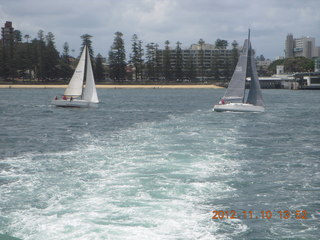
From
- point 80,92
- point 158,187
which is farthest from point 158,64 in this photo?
point 158,187

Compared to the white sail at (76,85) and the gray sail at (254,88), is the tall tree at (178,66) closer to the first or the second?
the white sail at (76,85)

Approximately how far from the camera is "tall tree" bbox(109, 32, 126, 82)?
6683 inches

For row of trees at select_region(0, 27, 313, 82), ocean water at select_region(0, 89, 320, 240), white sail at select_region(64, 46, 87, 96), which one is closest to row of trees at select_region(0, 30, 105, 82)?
row of trees at select_region(0, 27, 313, 82)

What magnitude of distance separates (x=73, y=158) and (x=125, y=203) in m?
8.36

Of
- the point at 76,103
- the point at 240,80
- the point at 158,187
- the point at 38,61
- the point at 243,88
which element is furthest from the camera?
the point at 38,61

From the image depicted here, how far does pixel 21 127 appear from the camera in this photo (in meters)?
35.2

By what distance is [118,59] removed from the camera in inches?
6683

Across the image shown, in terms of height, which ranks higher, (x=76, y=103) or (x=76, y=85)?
(x=76, y=85)
